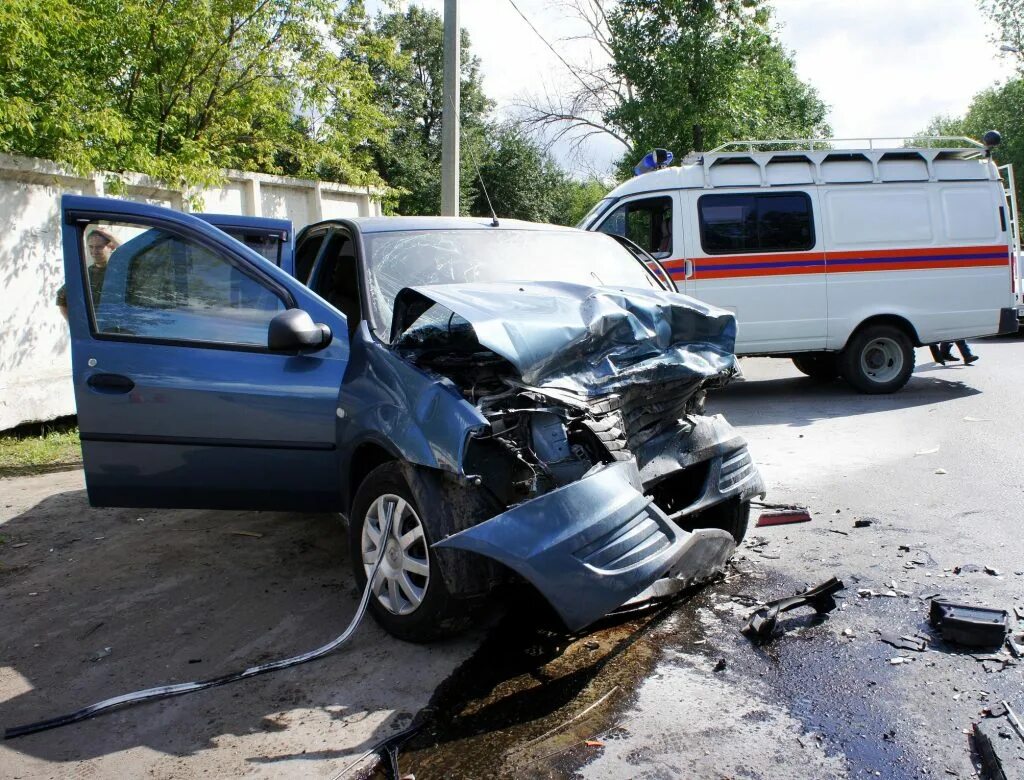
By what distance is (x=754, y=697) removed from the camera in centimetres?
309

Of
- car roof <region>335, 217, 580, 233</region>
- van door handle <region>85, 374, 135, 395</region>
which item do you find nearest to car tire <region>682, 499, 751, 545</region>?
car roof <region>335, 217, 580, 233</region>

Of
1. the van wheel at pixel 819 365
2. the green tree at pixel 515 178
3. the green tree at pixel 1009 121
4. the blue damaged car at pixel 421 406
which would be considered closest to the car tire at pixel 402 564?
the blue damaged car at pixel 421 406

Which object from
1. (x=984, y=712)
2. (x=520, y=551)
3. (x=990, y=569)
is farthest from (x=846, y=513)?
(x=520, y=551)

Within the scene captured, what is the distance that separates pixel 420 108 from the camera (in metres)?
37.5

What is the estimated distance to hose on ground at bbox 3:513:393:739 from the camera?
3059 mm

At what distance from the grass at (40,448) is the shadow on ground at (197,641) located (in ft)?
5.69

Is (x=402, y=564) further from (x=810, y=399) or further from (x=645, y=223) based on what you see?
(x=810, y=399)

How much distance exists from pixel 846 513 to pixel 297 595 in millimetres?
3316

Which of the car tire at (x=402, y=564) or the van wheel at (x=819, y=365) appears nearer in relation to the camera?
the car tire at (x=402, y=564)

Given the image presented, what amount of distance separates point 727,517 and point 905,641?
3.39ft

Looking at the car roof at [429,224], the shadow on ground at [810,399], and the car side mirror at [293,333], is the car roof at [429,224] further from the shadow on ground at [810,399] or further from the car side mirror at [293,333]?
the shadow on ground at [810,399]

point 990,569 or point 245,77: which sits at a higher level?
point 245,77

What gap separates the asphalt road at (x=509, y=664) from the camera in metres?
2.80

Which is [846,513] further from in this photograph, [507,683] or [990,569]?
[507,683]
